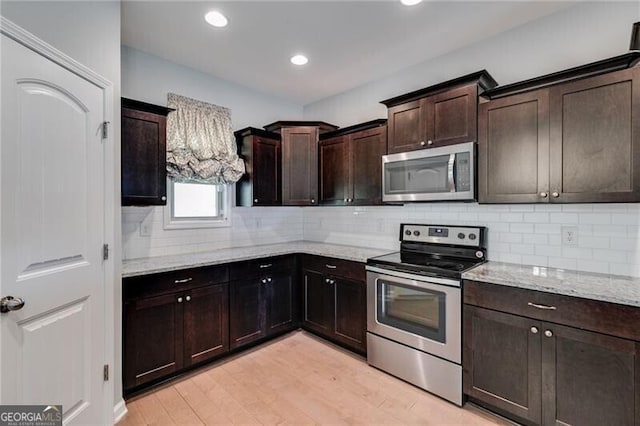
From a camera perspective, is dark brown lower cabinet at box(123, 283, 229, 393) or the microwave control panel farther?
the microwave control panel

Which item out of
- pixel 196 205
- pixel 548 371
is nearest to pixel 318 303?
pixel 196 205

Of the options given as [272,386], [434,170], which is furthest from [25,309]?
[434,170]

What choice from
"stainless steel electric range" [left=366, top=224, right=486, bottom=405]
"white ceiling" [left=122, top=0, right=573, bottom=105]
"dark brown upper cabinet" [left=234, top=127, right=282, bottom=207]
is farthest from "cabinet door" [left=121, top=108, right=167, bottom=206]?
"stainless steel electric range" [left=366, top=224, right=486, bottom=405]

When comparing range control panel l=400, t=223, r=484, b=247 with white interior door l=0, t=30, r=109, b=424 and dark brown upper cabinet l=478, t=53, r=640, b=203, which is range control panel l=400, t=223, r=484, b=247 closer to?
dark brown upper cabinet l=478, t=53, r=640, b=203

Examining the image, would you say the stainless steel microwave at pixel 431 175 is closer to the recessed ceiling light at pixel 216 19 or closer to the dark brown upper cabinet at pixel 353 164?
the dark brown upper cabinet at pixel 353 164

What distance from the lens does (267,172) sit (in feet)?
11.4

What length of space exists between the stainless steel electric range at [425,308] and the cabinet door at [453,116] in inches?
32.2

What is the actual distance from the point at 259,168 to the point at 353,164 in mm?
1062

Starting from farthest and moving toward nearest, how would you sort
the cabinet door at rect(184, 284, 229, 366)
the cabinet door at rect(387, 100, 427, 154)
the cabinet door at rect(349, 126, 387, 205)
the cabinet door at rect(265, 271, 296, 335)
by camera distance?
the cabinet door at rect(265, 271, 296, 335)
the cabinet door at rect(349, 126, 387, 205)
the cabinet door at rect(387, 100, 427, 154)
the cabinet door at rect(184, 284, 229, 366)

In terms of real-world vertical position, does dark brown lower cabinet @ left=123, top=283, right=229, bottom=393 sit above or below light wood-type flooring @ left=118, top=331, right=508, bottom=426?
above

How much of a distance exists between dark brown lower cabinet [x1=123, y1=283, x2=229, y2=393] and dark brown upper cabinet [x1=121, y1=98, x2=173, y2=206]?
2.69ft

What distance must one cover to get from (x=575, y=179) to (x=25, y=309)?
126 inches

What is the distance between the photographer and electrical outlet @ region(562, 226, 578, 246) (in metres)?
2.20

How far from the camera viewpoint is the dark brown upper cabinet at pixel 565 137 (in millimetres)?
1798
